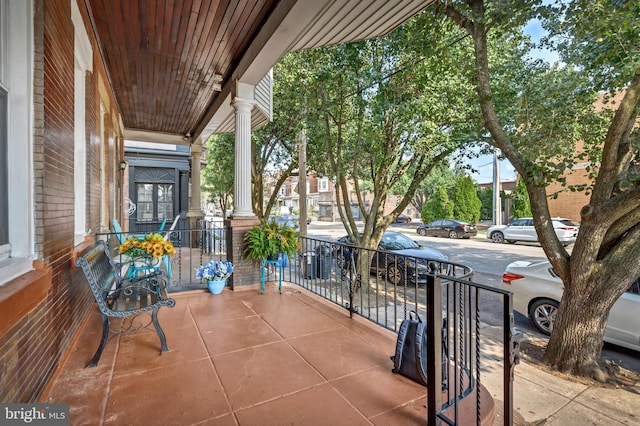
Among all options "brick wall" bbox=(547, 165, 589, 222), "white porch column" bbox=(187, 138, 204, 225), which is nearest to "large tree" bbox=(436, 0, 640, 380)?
"white porch column" bbox=(187, 138, 204, 225)

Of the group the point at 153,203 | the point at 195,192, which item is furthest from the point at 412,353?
the point at 153,203

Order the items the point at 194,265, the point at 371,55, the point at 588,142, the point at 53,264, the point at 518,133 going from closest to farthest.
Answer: the point at 53,264 → the point at 518,133 → the point at 588,142 → the point at 371,55 → the point at 194,265

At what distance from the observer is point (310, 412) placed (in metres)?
1.92

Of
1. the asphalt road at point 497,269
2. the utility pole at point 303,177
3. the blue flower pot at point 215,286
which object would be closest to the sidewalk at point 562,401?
the asphalt road at point 497,269

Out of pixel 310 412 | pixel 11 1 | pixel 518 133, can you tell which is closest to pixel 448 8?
pixel 518 133

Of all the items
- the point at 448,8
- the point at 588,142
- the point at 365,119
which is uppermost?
the point at 448,8

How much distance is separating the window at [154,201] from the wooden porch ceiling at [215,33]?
643 cm

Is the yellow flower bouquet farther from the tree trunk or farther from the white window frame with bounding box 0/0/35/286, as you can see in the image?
the tree trunk

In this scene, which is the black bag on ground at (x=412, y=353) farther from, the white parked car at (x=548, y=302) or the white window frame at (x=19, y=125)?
the white parked car at (x=548, y=302)

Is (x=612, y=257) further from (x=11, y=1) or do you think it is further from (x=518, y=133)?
(x=11, y=1)

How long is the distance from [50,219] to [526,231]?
1755 cm

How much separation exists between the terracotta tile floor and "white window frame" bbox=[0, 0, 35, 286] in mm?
997

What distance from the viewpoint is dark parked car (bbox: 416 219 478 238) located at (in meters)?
18.0

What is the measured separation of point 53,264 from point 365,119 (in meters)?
5.88
